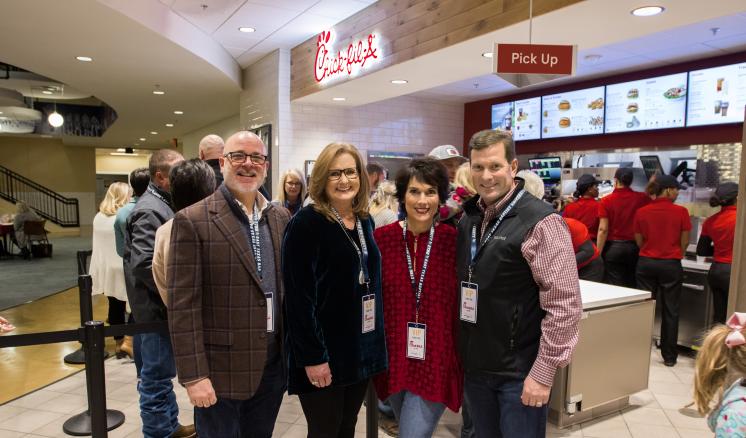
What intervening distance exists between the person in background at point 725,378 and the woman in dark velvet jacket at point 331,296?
1.06 m

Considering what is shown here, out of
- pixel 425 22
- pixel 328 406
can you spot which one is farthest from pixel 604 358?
pixel 425 22

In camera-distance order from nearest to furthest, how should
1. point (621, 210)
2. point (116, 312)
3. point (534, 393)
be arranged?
point (534, 393), point (116, 312), point (621, 210)

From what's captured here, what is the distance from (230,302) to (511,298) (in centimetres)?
99

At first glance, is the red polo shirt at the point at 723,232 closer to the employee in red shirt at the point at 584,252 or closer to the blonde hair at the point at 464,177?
the employee in red shirt at the point at 584,252

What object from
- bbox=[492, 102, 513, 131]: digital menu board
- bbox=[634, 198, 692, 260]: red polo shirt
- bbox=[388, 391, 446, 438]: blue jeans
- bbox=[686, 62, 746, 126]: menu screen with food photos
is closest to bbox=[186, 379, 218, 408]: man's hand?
bbox=[388, 391, 446, 438]: blue jeans

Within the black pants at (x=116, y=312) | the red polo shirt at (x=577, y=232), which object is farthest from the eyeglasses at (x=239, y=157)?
the black pants at (x=116, y=312)

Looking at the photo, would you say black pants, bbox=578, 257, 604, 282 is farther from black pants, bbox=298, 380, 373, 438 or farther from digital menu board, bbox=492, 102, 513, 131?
digital menu board, bbox=492, 102, 513, 131

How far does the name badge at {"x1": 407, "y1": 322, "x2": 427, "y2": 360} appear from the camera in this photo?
1.89 meters

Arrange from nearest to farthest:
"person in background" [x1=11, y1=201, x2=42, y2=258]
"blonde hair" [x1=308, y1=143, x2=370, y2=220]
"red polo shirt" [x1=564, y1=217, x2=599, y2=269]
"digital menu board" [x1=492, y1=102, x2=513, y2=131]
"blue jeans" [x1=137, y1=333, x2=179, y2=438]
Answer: "blonde hair" [x1=308, y1=143, x2=370, y2=220], "blue jeans" [x1=137, y1=333, x2=179, y2=438], "red polo shirt" [x1=564, y1=217, x2=599, y2=269], "digital menu board" [x1=492, y1=102, x2=513, y2=131], "person in background" [x1=11, y1=201, x2=42, y2=258]

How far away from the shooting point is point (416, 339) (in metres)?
1.90

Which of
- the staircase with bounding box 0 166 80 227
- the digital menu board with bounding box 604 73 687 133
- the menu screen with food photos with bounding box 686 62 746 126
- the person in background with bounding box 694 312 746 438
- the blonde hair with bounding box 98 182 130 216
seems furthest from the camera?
the staircase with bounding box 0 166 80 227

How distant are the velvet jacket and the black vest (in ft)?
1.30

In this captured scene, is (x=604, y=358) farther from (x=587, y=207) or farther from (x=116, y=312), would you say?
(x=116, y=312)

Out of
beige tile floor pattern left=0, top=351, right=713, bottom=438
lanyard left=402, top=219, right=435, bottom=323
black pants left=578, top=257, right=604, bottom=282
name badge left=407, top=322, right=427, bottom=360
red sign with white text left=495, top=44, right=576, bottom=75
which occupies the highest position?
red sign with white text left=495, top=44, right=576, bottom=75
